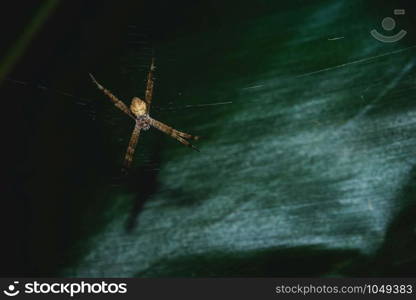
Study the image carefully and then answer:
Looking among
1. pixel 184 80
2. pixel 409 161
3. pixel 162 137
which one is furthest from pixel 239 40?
pixel 409 161

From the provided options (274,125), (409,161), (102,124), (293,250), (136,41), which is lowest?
(293,250)

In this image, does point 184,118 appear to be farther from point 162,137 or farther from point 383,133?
point 383,133

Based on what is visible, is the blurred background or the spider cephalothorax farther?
the spider cephalothorax

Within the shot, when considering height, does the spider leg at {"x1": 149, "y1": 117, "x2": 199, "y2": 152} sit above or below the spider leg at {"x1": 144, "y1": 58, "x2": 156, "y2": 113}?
below

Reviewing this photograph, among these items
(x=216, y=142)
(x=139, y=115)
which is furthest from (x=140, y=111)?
(x=216, y=142)

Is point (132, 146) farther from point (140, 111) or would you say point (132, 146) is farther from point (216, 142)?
point (216, 142)

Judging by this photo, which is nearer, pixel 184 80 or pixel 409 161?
pixel 409 161
